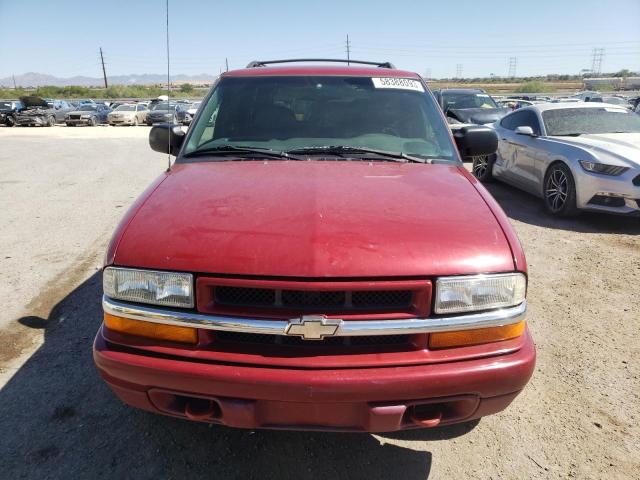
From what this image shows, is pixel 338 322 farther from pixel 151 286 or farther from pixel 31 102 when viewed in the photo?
pixel 31 102

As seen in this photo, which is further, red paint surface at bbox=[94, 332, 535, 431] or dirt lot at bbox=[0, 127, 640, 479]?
dirt lot at bbox=[0, 127, 640, 479]

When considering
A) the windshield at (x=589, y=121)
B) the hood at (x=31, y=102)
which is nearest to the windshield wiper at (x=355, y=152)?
the windshield at (x=589, y=121)

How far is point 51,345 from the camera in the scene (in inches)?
130

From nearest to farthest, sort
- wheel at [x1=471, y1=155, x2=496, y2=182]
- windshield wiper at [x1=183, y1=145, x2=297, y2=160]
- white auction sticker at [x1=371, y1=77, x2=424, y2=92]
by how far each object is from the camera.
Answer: windshield wiper at [x1=183, y1=145, x2=297, y2=160] < white auction sticker at [x1=371, y1=77, x2=424, y2=92] < wheel at [x1=471, y1=155, x2=496, y2=182]

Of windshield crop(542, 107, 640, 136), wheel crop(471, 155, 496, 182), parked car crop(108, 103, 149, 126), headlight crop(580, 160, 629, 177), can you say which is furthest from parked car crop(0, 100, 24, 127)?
headlight crop(580, 160, 629, 177)

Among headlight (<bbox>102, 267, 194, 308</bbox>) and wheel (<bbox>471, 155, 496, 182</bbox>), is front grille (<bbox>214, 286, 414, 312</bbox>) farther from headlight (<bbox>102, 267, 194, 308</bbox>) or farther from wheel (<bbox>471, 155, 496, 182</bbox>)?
wheel (<bbox>471, 155, 496, 182</bbox>)

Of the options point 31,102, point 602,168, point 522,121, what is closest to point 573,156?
point 602,168

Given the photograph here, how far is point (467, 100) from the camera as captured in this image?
14891 mm

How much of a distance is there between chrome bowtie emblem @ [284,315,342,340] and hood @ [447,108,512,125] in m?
12.9

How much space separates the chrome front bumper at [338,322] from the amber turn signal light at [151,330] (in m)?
0.03

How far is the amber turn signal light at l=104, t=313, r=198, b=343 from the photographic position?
1.92m

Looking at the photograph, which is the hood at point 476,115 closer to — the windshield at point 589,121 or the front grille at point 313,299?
the windshield at point 589,121

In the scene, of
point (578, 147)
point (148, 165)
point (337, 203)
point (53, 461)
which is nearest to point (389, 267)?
point (337, 203)

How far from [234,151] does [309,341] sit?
1.49m
